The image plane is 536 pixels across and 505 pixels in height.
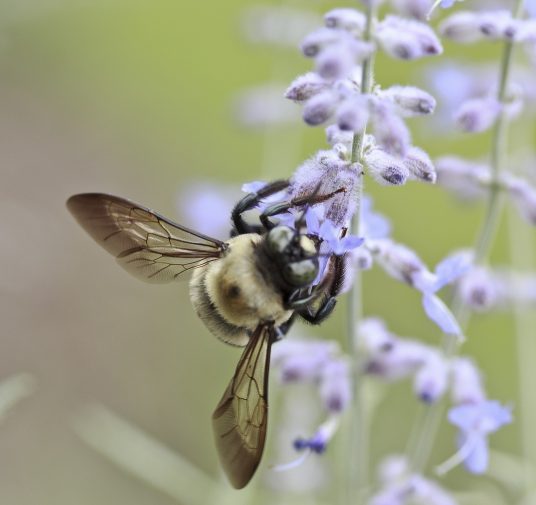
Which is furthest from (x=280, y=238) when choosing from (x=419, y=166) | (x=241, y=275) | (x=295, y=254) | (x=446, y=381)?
(x=446, y=381)

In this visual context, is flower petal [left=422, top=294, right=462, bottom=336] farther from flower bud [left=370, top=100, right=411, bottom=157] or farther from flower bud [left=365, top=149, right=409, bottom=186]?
flower bud [left=370, top=100, right=411, bottom=157]

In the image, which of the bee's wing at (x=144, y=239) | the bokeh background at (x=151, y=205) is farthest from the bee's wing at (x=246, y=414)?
the bokeh background at (x=151, y=205)

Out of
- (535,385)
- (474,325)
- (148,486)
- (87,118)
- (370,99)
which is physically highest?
(87,118)

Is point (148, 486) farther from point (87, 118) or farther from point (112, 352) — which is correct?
point (87, 118)

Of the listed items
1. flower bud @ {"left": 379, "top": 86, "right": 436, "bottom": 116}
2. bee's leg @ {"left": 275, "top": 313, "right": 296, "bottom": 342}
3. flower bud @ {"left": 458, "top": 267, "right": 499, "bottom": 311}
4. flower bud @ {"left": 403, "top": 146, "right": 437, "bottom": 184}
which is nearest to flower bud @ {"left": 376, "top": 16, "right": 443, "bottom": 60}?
flower bud @ {"left": 379, "top": 86, "right": 436, "bottom": 116}

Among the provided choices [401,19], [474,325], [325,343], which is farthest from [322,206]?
[474,325]

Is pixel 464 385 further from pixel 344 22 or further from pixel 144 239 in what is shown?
pixel 344 22

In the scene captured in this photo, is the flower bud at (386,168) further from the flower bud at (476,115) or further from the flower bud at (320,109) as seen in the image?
the flower bud at (476,115)

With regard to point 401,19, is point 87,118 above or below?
above
